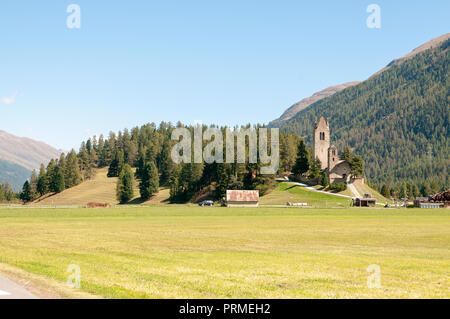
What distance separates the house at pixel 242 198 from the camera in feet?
438

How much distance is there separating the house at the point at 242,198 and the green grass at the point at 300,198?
5344 mm

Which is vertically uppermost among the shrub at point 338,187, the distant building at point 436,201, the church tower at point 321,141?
the church tower at point 321,141

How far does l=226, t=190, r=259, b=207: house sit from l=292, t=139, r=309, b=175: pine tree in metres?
35.2

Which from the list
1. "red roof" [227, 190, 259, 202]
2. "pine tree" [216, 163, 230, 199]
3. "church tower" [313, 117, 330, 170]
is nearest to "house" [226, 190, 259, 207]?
"red roof" [227, 190, 259, 202]

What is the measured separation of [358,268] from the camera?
69.6 feet

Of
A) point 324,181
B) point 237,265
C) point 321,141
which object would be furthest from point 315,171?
point 237,265

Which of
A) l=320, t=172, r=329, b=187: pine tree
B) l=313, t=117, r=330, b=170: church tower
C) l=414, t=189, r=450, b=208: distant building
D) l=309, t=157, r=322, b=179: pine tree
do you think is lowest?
l=414, t=189, r=450, b=208: distant building

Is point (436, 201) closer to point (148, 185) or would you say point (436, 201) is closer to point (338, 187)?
point (338, 187)

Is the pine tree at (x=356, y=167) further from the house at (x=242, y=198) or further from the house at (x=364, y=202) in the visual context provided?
the house at (x=242, y=198)

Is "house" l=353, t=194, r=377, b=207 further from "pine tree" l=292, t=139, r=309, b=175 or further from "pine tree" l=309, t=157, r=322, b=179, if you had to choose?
"pine tree" l=292, t=139, r=309, b=175

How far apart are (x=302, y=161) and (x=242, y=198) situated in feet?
130

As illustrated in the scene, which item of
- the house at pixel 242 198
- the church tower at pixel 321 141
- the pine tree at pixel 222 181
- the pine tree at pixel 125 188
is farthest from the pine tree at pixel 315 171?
the pine tree at pixel 125 188

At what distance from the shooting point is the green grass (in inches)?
5335
